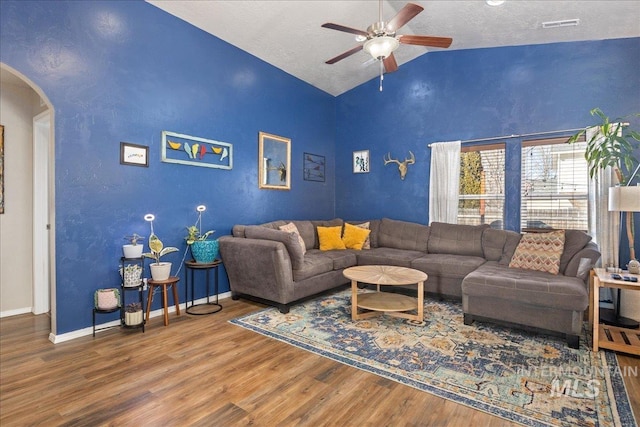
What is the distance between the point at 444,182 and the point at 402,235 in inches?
40.4

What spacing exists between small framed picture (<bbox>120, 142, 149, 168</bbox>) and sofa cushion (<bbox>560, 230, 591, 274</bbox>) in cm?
450

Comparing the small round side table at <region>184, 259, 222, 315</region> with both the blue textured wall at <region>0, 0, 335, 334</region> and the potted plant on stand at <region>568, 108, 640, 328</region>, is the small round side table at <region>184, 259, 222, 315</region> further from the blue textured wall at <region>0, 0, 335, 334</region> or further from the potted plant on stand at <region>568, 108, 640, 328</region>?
the potted plant on stand at <region>568, 108, 640, 328</region>

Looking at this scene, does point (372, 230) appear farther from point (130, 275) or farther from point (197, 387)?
point (197, 387)

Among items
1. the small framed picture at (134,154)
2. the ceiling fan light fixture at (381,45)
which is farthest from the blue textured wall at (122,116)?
the ceiling fan light fixture at (381,45)

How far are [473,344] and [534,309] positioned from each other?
26.4 inches

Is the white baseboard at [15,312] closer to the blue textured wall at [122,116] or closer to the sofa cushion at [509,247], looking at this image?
the blue textured wall at [122,116]

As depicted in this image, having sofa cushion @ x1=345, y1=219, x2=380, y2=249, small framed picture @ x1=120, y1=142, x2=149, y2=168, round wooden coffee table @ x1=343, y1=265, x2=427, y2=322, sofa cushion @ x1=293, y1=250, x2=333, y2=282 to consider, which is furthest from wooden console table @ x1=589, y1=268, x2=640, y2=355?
small framed picture @ x1=120, y1=142, x2=149, y2=168

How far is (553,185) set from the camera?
4.29 m

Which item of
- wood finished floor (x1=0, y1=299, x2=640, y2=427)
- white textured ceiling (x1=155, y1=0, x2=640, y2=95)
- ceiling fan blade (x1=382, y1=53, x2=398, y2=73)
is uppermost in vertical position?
white textured ceiling (x1=155, y1=0, x2=640, y2=95)

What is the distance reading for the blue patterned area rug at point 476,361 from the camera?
6.36ft

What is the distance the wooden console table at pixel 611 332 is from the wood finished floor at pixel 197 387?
10 centimetres

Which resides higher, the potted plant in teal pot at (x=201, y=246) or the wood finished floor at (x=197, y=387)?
the potted plant in teal pot at (x=201, y=246)

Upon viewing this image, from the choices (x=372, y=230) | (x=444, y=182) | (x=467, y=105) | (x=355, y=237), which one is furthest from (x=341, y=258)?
(x=467, y=105)

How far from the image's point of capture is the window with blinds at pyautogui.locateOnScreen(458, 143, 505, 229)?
4.68 m
